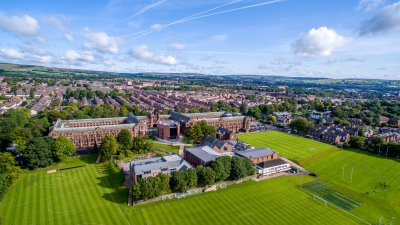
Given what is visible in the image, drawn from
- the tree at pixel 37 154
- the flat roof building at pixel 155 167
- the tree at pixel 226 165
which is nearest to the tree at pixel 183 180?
the flat roof building at pixel 155 167

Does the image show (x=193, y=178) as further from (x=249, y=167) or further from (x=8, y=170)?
(x=8, y=170)

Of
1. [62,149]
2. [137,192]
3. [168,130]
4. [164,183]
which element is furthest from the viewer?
[168,130]

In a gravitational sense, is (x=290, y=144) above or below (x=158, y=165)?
below

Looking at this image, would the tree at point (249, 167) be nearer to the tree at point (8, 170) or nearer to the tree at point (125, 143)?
the tree at point (125, 143)

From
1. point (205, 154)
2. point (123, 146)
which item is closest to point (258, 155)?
point (205, 154)

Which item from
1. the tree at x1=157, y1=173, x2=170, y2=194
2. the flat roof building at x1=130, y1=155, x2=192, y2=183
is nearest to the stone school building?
the flat roof building at x1=130, y1=155, x2=192, y2=183

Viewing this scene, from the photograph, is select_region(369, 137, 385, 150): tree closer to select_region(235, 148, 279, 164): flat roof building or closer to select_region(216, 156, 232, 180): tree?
select_region(235, 148, 279, 164): flat roof building
